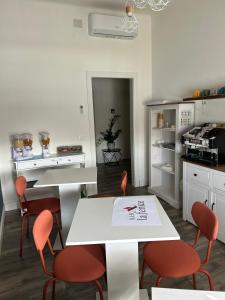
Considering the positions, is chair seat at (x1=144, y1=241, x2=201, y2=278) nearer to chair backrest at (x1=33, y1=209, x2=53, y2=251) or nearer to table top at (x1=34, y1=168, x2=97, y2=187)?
chair backrest at (x1=33, y1=209, x2=53, y2=251)

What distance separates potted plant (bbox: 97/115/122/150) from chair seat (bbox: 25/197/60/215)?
13.5 ft

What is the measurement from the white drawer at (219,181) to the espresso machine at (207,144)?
6.9 inches

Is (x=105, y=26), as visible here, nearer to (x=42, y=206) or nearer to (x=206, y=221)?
(x=42, y=206)

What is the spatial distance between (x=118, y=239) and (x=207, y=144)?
1872 millimetres

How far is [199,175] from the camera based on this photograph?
280 centimetres

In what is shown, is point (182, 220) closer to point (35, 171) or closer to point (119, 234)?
point (119, 234)

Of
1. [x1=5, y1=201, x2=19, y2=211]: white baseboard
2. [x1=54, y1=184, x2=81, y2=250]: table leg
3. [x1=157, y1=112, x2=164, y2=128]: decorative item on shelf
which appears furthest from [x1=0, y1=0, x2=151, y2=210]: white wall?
[x1=54, y1=184, x2=81, y2=250]: table leg

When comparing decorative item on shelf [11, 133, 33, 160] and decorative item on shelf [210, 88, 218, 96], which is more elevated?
decorative item on shelf [210, 88, 218, 96]

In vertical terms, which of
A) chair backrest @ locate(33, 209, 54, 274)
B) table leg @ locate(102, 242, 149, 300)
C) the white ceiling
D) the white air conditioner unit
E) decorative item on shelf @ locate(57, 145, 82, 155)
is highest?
the white ceiling

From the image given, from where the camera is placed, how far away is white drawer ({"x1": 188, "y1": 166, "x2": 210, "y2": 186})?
106 inches

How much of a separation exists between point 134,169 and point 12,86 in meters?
2.67

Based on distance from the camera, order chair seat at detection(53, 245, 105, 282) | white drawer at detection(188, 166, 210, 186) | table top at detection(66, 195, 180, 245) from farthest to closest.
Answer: white drawer at detection(188, 166, 210, 186) < chair seat at detection(53, 245, 105, 282) < table top at detection(66, 195, 180, 245)

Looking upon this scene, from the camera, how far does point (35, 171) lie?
3.87 m

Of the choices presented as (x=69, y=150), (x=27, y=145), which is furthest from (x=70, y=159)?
(x=27, y=145)
